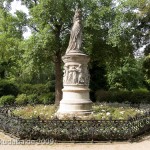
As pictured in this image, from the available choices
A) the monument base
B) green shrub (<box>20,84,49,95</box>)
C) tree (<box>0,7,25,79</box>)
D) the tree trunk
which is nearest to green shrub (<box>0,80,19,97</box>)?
green shrub (<box>20,84,49,95</box>)

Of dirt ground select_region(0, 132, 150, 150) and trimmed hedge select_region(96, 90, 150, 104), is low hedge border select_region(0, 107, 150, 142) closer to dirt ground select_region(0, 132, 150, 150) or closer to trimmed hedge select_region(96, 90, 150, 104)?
dirt ground select_region(0, 132, 150, 150)

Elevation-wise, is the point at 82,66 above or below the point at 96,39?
below

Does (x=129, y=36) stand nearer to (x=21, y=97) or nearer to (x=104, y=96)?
(x=104, y=96)

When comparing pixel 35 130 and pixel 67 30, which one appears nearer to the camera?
pixel 35 130

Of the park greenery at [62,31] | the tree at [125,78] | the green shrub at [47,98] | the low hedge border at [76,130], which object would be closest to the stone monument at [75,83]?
the low hedge border at [76,130]

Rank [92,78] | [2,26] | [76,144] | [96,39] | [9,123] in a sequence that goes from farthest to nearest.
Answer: [92,78], [2,26], [96,39], [9,123], [76,144]

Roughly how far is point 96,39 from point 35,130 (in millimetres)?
12326

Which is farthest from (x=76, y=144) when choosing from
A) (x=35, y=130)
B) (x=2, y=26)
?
(x=2, y=26)

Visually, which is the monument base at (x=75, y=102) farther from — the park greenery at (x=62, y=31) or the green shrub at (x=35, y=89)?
the green shrub at (x=35, y=89)

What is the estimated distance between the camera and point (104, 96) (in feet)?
93.6

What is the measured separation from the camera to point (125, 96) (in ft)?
91.5

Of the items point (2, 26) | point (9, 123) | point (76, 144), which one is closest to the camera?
point (76, 144)

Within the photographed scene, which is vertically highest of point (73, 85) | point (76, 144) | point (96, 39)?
point (96, 39)

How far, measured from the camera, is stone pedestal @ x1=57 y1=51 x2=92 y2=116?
14492mm
